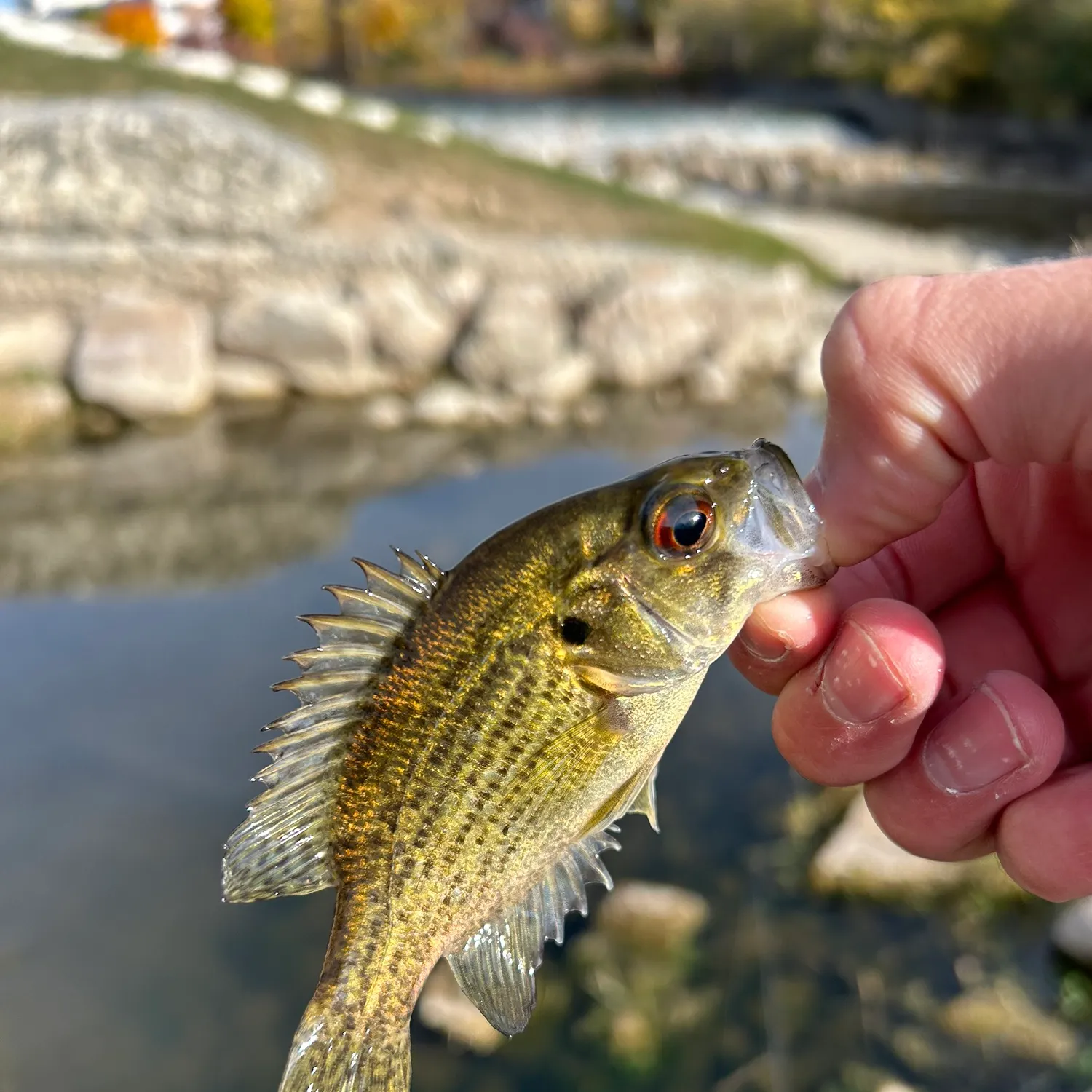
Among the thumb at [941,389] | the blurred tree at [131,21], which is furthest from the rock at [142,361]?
the blurred tree at [131,21]

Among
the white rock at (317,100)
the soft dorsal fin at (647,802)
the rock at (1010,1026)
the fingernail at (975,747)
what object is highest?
the soft dorsal fin at (647,802)

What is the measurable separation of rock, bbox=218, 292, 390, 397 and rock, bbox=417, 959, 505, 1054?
Answer: 936 centimetres

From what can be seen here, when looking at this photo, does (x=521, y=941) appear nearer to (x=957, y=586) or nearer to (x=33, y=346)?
(x=957, y=586)

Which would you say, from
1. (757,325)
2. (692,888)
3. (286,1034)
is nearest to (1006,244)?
(757,325)

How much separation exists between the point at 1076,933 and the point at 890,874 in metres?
0.99

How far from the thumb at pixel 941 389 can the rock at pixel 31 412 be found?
11.3 m

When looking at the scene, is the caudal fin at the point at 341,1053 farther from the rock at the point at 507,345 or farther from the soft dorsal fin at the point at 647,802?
the rock at the point at 507,345

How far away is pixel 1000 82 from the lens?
46.2 m

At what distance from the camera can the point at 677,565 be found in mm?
1855

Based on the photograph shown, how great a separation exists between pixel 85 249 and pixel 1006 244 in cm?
2268

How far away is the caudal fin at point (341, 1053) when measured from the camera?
1.82 meters

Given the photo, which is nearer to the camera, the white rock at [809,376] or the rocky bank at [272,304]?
the rocky bank at [272,304]

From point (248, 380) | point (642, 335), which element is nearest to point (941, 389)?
point (248, 380)

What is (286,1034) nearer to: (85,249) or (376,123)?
(85,249)
